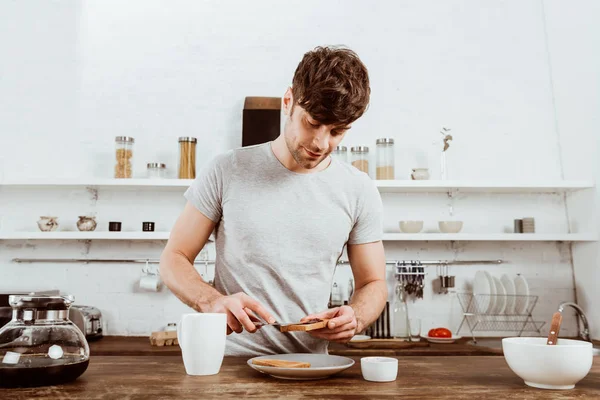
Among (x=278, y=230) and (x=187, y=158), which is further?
(x=187, y=158)

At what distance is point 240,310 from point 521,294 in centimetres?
270

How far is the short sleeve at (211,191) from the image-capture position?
1.87 metres

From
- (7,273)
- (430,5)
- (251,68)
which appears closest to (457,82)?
(430,5)

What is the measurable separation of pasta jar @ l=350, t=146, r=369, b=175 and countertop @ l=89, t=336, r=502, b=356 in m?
1.14

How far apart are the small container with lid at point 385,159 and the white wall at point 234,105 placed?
22 centimetres

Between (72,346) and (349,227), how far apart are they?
1.01 meters

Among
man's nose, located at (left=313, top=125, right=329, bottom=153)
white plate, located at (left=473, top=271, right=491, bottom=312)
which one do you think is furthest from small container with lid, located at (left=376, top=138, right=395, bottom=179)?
man's nose, located at (left=313, top=125, right=329, bottom=153)

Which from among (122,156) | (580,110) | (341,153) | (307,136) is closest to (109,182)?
(122,156)

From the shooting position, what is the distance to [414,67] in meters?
3.96

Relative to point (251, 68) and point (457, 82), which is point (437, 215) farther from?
point (251, 68)

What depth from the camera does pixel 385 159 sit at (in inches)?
143

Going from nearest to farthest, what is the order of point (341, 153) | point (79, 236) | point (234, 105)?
point (79, 236), point (341, 153), point (234, 105)

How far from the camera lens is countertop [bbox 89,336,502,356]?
9.69ft

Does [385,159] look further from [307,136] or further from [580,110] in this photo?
[307,136]
